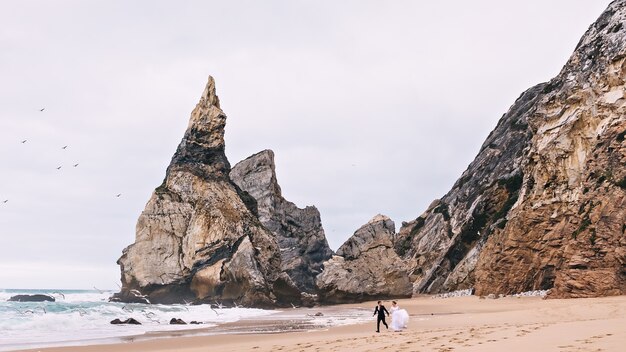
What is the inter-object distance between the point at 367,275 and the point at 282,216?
35.6 metres

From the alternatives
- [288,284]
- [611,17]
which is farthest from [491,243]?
[288,284]

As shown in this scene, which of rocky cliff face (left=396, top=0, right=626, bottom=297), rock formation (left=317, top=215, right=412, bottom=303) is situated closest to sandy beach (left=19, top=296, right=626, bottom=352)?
rocky cliff face (left=396, top=0, right=626, bottom=297)

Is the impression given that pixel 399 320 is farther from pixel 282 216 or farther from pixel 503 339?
pixel 282 216

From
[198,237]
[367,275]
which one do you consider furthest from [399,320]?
[198,237]

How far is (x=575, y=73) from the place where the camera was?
1483 inches

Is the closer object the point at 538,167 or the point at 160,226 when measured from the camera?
the point at 538,167

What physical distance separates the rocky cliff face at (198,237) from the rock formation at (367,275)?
24.0ft

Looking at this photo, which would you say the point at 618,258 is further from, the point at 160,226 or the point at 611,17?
the point at 160,226

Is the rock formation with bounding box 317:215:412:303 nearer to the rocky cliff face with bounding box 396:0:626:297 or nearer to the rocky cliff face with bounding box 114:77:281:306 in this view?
the rocky cliff face with bounding box 396:0:626:297

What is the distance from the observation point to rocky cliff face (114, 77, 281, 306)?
6112 cm

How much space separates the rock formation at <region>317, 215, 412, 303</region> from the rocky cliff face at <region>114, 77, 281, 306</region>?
731 cm

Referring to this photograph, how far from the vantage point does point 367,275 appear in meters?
54.2

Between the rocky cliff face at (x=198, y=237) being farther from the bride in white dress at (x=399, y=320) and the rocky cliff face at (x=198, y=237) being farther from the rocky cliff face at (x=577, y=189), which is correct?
the bride in white dress at (x=399, y=320)

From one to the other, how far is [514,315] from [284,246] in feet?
217
